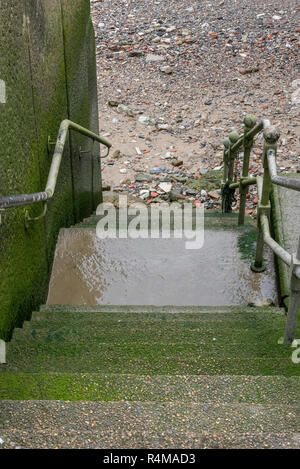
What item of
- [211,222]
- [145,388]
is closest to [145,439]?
[145,388]

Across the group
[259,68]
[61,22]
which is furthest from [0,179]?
[259,68]

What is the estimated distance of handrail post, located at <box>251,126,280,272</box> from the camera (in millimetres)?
2684

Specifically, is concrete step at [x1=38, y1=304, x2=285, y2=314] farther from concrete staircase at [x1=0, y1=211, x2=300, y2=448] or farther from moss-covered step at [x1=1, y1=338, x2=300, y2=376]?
moss-covered step at [x1=1, y1=338, x2=300, y2=376]

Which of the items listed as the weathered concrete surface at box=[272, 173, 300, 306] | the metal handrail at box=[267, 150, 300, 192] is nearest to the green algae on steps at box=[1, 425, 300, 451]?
the metal handrail at box=[267, 150, 300, 192]

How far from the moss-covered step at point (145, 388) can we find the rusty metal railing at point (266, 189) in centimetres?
45

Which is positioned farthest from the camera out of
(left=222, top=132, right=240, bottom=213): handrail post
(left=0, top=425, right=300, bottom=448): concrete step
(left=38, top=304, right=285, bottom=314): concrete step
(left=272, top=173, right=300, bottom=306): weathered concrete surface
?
(left=222, top=132, right=240, bottom=213): handrail post

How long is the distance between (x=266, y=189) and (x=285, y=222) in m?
0.56

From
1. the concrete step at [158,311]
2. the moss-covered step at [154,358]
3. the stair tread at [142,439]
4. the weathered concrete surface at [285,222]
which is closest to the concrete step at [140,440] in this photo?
the stair tread at [142,439]

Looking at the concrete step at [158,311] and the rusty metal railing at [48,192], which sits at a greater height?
the rusty metal railing at [48,192]

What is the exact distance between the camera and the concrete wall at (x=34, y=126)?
2.25 m

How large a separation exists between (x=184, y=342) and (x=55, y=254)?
55.5 inches

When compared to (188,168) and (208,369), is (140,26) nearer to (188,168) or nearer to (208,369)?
(188,168)

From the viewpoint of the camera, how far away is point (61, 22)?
3516mm

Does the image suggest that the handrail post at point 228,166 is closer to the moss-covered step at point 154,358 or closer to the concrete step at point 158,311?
the concrete step at point 158,311
